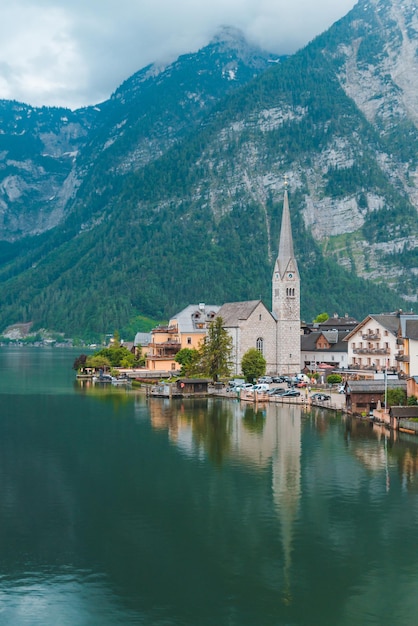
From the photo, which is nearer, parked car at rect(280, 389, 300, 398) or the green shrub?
parked car at rect(280, 389, 300, 398)

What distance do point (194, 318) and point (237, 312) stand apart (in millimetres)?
14403

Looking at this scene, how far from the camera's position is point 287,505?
42.1 m

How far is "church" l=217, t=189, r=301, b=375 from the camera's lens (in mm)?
111312

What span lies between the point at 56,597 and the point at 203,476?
19720 mm

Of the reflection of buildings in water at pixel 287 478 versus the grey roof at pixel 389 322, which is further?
the grey roof at pixel 389 322

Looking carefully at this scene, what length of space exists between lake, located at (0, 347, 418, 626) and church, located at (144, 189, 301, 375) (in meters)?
43.9

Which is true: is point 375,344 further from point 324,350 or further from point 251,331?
point 251,331

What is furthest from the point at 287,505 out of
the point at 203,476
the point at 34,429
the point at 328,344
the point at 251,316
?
the point at 328,344

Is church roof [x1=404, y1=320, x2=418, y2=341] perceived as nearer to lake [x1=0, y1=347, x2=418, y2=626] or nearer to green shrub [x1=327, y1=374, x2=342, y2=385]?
lake [x1=0, y1=347, x2=418, y2=626]

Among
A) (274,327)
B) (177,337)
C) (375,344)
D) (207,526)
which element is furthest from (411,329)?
(177,337)

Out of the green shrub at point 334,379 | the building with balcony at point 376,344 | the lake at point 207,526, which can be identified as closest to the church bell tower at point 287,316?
the building with balcony at point 376,344

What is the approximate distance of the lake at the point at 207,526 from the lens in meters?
29.3

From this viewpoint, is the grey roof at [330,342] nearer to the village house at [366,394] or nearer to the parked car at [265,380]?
the parked car at [265,380]

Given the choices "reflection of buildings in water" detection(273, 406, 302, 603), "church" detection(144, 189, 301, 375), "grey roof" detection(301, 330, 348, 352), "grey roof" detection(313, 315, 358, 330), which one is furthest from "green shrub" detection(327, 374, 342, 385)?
"grey roof" detection(313, 315, 358, 330)
